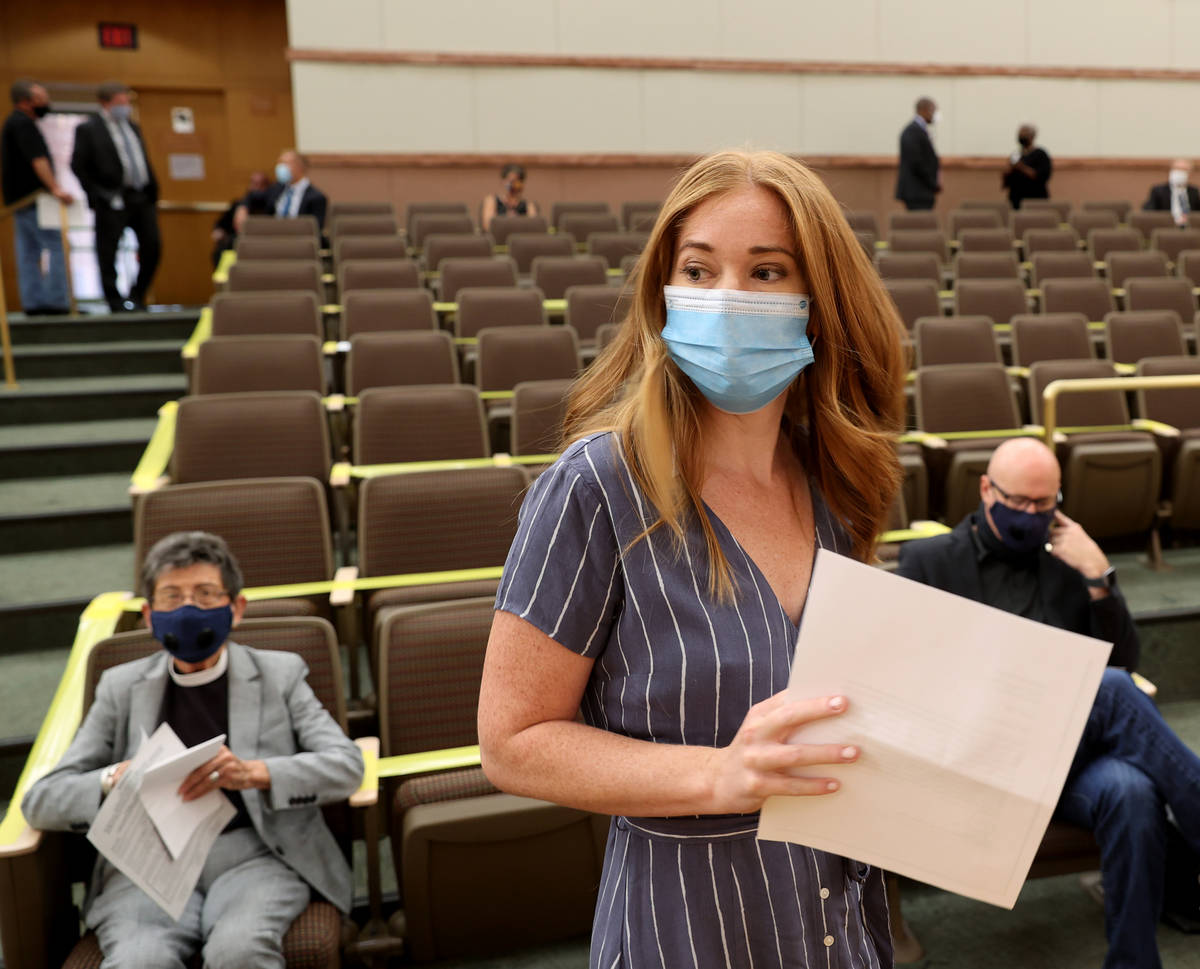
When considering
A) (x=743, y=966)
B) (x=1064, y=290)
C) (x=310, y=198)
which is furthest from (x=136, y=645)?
(x=310, y=198)

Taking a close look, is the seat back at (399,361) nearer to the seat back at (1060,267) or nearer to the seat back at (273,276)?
the seat back at (273,276)

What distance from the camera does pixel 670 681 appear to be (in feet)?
1.52

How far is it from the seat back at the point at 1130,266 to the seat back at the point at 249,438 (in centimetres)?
271

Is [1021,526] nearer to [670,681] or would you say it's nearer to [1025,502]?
[1025,502]

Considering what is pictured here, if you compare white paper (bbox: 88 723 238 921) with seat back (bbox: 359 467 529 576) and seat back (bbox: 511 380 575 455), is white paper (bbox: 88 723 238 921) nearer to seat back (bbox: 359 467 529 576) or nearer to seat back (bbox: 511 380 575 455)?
seat back (bbox: 359 467 529 576)

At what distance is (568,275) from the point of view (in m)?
3.18

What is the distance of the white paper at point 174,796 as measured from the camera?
3.21 ft

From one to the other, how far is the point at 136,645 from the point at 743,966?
3.10 ft

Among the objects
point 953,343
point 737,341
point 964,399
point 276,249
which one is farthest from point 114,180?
point 737,341

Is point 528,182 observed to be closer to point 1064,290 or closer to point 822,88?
point 822,88

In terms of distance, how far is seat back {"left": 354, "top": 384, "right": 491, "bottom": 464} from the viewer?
1957mm

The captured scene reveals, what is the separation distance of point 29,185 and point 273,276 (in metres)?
1.17

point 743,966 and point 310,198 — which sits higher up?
point 310,198

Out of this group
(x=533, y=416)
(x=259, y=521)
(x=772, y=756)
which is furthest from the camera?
(x=533, y=416)
